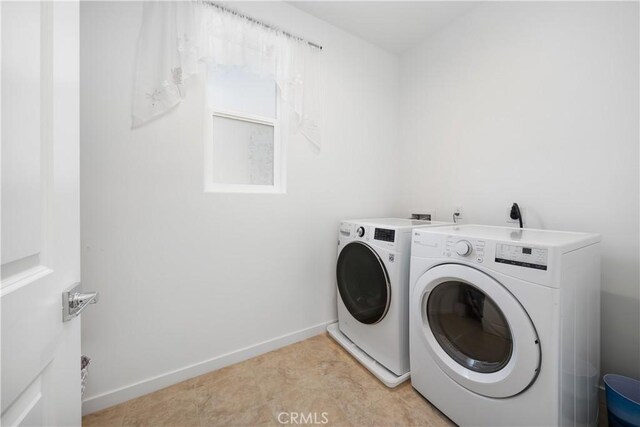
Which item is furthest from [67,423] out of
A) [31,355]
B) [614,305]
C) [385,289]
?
[614,305]

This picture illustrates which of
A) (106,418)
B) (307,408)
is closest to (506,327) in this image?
(307,408)

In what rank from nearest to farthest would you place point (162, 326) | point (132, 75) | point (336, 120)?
point (132, 75) < point (162, 326) < point (336, 120)

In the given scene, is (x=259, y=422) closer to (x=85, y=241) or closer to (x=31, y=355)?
(x=31, y=355)

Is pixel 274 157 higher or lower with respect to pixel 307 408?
higher

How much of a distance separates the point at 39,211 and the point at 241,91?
1494mm

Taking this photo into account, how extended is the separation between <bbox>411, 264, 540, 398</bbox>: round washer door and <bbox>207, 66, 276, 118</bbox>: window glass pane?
1.57m

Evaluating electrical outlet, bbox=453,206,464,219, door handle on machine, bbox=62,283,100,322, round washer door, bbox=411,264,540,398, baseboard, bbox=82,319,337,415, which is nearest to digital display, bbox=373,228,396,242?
round washer door, bbox=411,264,540,398

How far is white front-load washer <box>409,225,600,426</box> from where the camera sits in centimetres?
85

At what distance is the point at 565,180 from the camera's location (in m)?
1.41

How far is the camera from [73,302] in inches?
20.8

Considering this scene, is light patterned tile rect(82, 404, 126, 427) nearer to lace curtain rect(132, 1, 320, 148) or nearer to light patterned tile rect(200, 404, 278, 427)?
light patterned tile rect(200, 404, 278, 427)

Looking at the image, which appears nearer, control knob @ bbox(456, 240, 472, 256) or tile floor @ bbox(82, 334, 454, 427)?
control knob @ bbox(456, 240, 472, 256)

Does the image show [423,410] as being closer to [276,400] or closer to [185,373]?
[276,400]

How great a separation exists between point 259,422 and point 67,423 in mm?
893
